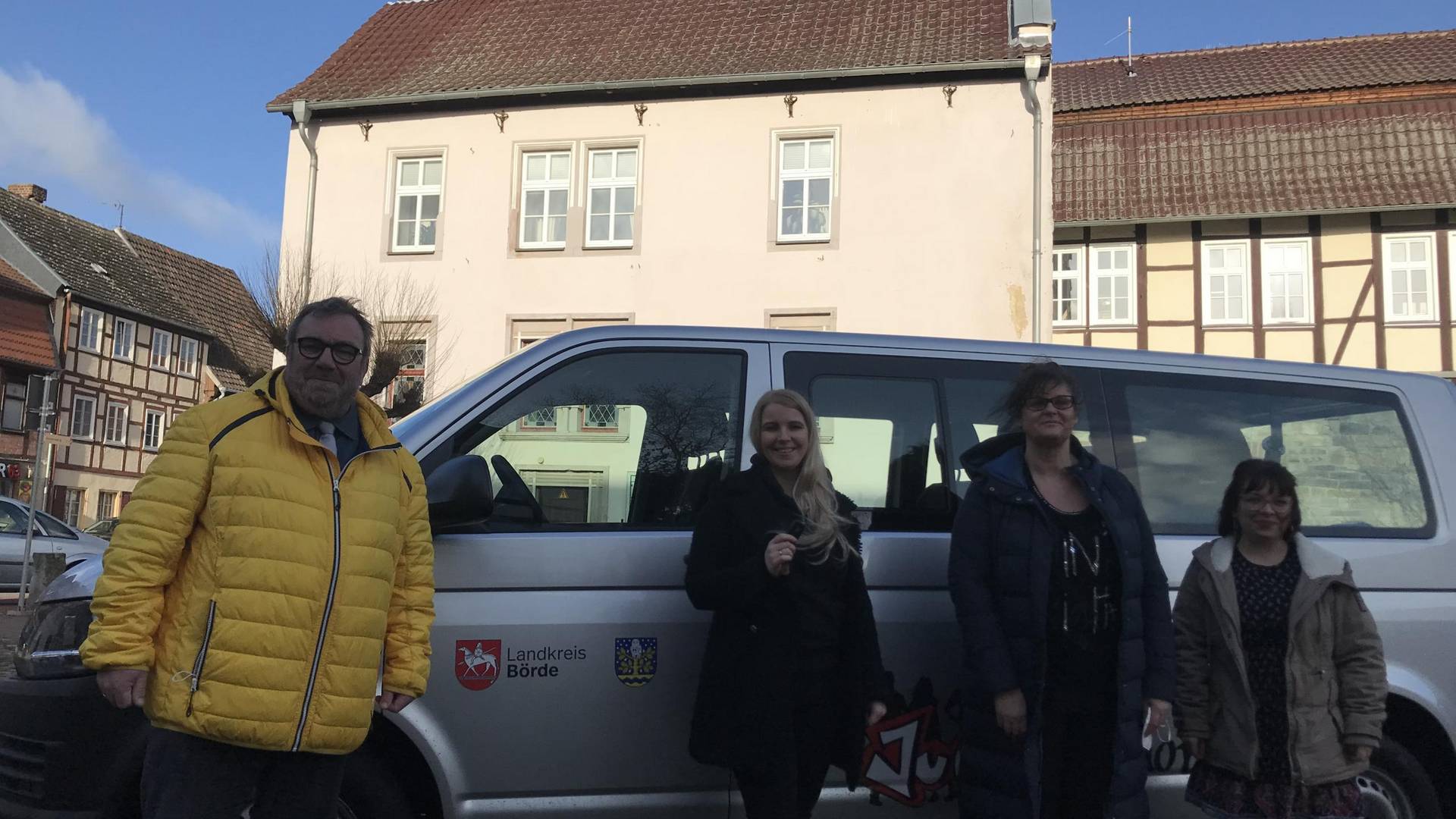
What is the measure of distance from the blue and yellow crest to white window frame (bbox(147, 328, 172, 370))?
142ft

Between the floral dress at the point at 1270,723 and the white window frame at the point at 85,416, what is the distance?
40.9 m

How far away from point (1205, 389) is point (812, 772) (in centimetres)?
211

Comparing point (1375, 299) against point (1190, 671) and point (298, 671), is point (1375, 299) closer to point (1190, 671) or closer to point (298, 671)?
point (1190, 671)

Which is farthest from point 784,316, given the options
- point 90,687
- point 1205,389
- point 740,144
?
point 90,687

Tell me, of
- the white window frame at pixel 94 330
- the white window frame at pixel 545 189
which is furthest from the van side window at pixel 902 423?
the white window frame at pixel 94 330

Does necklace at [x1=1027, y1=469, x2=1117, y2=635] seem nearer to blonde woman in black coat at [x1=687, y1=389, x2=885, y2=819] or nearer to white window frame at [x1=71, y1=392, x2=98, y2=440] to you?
blonde woman in black coat at [x1=687, y1=389, x2=885, y2=819]

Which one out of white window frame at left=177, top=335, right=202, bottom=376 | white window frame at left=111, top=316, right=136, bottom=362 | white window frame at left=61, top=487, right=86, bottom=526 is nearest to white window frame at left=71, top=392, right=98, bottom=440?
white window frame at left=61, top=487, right=86, bottom=526

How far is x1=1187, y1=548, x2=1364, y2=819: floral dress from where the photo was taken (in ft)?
11.0

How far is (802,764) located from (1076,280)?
20.0 m

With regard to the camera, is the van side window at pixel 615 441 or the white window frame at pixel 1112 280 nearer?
the van side window at pixel 615 441

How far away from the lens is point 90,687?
10.8ft

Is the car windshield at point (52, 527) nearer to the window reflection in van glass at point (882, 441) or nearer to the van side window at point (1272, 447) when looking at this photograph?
the window reflection in van glass at point (882, 441)

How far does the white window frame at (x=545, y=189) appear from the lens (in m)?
19.6

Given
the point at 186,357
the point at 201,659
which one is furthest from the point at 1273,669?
the point at 186,357
